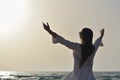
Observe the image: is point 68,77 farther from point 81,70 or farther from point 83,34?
point 83,34

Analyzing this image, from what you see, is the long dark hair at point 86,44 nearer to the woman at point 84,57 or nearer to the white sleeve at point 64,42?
the woman at point 84,57

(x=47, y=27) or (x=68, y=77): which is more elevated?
(x=47, y=27)

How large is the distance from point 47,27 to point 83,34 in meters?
0.62

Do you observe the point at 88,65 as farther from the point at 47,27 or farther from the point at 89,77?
the point at 47,27

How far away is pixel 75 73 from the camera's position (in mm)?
6258

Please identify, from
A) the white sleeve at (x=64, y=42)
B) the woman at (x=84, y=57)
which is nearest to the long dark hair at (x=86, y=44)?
the woman at (x=84, y=57)

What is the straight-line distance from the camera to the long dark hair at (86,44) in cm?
622

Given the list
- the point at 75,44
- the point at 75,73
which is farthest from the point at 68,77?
the point at 75,44

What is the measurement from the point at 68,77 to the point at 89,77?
29cm

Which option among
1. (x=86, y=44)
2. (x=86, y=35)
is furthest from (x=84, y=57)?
(x=86, y=35)

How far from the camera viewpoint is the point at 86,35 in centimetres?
624

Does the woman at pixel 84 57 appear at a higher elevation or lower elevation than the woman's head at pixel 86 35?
lower

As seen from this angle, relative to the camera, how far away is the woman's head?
246 inches

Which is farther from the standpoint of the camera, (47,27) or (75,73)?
(75,73)
